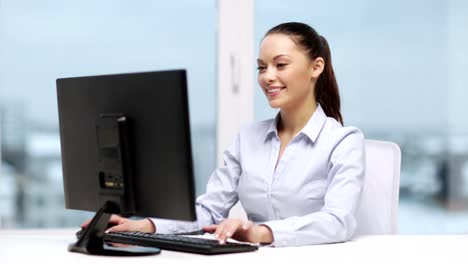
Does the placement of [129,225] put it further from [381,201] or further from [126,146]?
[381,201]

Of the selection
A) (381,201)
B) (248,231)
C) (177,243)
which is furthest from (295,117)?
(177,243)

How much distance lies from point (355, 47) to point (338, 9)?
0.65 ft

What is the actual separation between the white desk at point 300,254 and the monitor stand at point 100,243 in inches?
1.0

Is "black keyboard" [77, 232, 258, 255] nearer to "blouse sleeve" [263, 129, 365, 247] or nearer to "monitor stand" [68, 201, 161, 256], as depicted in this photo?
"monitor stand" [68, 201, 161, 256]

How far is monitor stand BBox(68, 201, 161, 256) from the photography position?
162cm

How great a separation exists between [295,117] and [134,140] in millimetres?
753

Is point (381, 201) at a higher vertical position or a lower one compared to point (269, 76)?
lower

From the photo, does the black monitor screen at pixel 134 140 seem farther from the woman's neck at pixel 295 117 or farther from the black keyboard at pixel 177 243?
the woman's neck at pixel 295 117

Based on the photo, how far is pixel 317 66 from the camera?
223 cm

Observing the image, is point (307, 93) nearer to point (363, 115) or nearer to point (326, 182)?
point (326, 182)

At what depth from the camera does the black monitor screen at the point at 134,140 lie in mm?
1508

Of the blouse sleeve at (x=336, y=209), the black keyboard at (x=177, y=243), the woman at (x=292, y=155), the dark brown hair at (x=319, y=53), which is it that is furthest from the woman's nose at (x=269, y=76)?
the black keyboard at (x=177, y=243)

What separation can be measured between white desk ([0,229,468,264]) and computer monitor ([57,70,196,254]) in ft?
0.30

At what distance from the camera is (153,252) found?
1604 mm
